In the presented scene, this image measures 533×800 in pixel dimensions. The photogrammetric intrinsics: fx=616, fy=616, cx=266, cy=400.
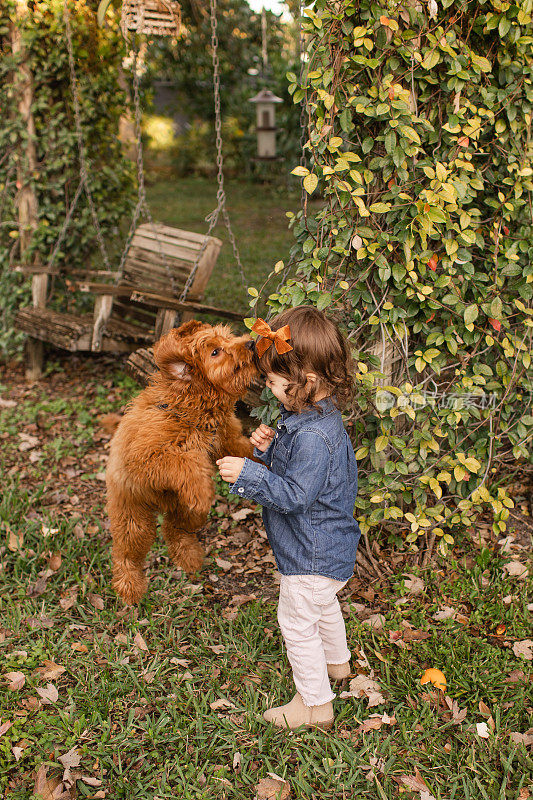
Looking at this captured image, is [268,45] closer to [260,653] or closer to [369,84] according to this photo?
[369,84]

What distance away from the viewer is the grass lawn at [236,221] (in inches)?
336

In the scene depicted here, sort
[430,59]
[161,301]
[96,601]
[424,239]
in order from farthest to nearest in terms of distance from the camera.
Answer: [161,301] → [96,601] → [424,239] → [430,59]

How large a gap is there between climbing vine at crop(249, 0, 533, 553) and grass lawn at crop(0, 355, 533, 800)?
0.54m

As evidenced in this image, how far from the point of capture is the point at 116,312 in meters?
6.29

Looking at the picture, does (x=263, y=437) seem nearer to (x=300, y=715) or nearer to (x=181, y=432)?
(x=181, y=432)

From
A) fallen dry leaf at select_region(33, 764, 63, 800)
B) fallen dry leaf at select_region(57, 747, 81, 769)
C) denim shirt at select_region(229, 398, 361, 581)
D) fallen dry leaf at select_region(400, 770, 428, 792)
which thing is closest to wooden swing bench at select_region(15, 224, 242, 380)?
denim shirt at select_region(229, 398, 361, 581)

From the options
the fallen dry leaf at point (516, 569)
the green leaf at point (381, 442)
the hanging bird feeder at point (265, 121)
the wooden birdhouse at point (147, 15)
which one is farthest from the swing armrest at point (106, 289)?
the hanging bird feeder at point (265, 121)

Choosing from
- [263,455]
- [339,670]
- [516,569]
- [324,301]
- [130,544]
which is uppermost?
[324,301]

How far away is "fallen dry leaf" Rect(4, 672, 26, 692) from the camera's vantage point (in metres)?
2.86

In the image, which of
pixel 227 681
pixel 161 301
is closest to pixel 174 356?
pixel 227 681

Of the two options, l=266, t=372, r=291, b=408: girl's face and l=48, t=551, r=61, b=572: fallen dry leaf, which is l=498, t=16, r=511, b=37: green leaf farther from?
l=48, t=551, r=61, b=572: fallen dry leaf

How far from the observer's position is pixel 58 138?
608cm

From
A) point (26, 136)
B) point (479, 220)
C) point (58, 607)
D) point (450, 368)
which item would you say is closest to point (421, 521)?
point (450, 368)

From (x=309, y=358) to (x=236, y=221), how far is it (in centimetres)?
1130
